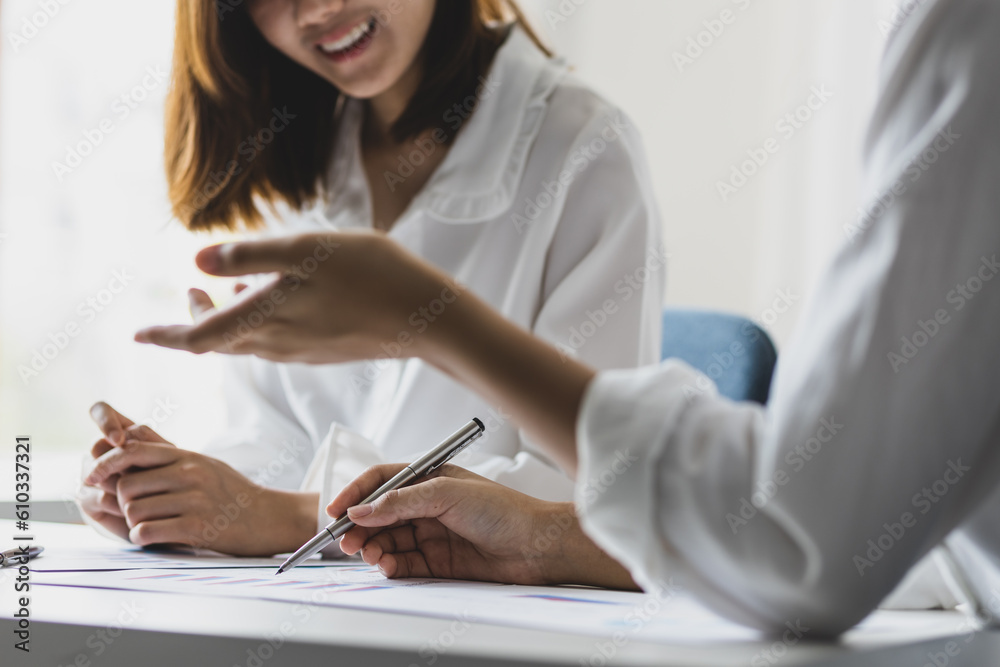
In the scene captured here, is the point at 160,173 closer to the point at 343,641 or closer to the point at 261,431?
the point at 261,431

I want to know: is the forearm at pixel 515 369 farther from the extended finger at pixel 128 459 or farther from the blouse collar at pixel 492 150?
the blouse collar at pixel 492 150

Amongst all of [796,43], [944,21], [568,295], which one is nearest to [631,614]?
[944,21]

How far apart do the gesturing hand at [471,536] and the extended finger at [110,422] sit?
0.96 ft

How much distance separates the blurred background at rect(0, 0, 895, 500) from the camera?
1.76 m

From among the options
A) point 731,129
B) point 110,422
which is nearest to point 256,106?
point 110,422

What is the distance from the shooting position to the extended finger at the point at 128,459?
2.83 ft

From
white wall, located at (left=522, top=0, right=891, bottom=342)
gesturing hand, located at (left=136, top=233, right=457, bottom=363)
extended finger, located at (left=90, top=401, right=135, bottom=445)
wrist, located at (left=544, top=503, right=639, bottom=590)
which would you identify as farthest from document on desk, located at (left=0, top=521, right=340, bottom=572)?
white wall, located at (left=522, top=0, right=891, bottom=342)

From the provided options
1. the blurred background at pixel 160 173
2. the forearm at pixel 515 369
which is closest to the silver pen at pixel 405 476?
the forearm at pixel 515 369

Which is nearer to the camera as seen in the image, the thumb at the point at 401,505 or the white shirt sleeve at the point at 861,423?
the white shirt sleeve at the point at 861,423

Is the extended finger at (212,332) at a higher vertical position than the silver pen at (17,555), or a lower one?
higher

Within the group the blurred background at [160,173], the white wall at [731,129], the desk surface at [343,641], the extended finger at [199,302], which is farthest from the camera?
the white wall at [731,129]

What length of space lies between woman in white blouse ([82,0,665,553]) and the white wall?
1101mm

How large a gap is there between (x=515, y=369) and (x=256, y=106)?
0.93m

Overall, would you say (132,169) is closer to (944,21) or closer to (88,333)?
(88,333)
